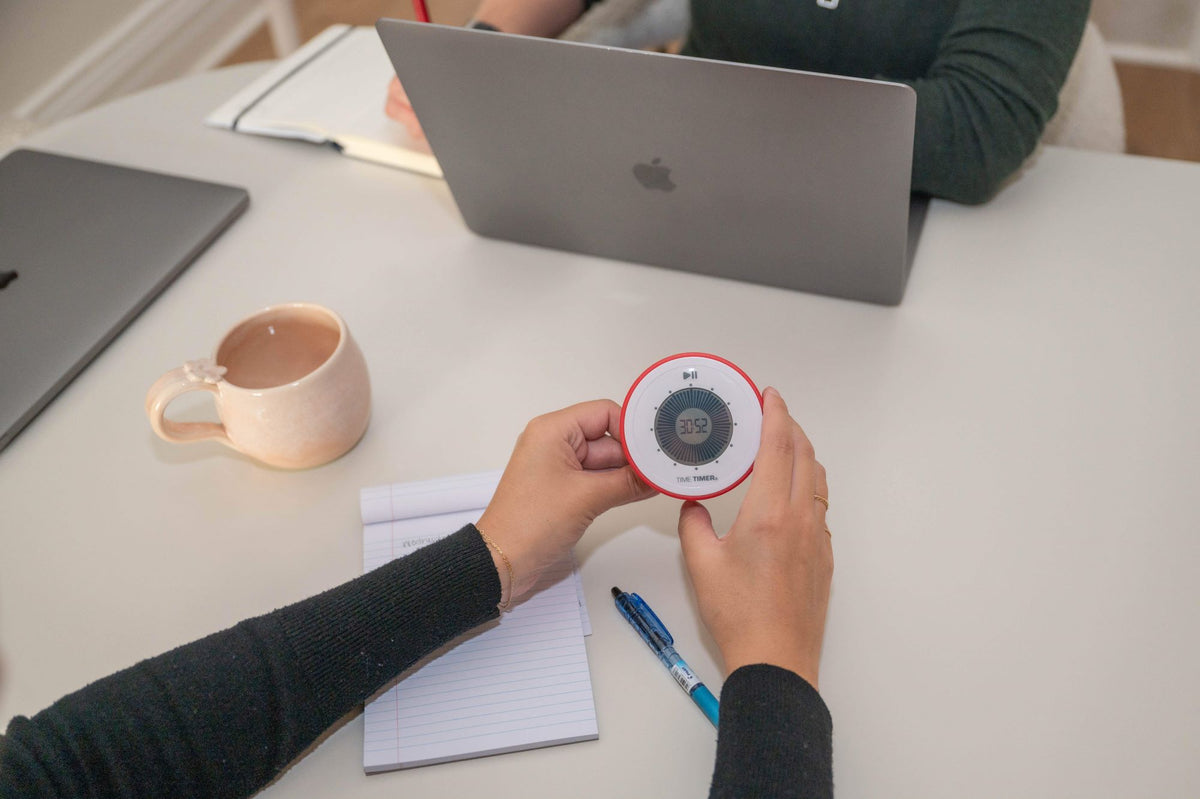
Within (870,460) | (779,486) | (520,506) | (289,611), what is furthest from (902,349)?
(289,611)

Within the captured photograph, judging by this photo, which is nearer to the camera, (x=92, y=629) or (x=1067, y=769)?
(x=1067, y=769)

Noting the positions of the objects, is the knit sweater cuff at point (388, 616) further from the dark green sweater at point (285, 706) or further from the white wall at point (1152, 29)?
the white wall at point (1152, 29)

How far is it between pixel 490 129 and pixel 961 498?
56 cm

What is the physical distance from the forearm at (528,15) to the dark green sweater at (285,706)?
2.73 ft

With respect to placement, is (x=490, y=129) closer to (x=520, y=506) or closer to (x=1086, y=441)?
(x=520, y=506)

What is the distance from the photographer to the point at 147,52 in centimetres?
273

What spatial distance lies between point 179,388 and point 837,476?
0.56m

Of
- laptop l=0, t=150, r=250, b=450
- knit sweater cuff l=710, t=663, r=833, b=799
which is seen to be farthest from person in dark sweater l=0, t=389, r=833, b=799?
laptop l=0, t=150, r=250, b=450

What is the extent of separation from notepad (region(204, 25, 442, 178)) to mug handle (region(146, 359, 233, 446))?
471mm

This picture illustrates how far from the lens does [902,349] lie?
0.92 m

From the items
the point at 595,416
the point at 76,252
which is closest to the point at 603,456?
the point at 595,416

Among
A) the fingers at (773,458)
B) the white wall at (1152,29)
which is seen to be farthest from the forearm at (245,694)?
the white wall at (1152,29)

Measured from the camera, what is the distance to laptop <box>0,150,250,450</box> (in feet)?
3.21

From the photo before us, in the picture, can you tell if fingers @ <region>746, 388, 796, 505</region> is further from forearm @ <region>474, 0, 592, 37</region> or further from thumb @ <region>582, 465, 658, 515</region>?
forearm @ <region>474, 0, 592, 37</region>
